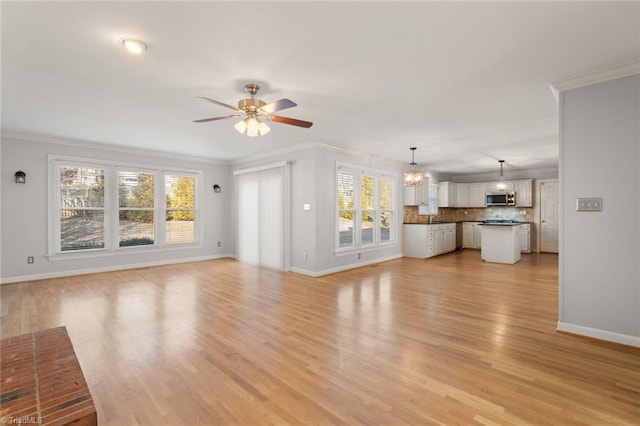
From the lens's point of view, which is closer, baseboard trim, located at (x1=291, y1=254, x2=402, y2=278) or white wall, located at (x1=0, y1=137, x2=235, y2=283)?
white wall, located at (x1=0, y1=137, x2=235, y2=283)

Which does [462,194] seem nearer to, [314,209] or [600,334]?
[314,209]

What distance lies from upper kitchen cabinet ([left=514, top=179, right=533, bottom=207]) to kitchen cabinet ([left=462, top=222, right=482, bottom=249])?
4.59 feet

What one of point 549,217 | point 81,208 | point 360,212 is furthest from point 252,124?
point 549,217

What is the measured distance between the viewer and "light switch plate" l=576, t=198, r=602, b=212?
2975mm

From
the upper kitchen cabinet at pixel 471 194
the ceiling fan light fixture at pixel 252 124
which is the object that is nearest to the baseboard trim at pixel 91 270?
the ceiling fan light fixture at pixel 252 124

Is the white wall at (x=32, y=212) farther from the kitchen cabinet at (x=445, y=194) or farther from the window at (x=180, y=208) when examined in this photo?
the kitchen cabinet at (x=445, y=194)

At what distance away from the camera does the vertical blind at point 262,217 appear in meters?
6.58

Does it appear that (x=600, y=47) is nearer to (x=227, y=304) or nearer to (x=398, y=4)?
(x=398, y=4)

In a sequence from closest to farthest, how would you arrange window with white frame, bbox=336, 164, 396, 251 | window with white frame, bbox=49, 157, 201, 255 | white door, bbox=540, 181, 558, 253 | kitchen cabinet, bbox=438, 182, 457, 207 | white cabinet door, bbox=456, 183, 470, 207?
window with white frame, bbox=49, 157, 201, 255 → window with white frame, bbox=336, 164, 396, 251 → white door, bbox=540, 181, 558, 253 → kitchen cabinet, bbox=438, 182, 457, 207 → white cabinet door, bbox=456, 183, 470, 207

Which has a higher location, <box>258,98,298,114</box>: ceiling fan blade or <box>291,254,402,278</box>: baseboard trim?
<box>258,98,298,114</box>: ceiling fan blade

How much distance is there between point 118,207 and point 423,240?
720cm

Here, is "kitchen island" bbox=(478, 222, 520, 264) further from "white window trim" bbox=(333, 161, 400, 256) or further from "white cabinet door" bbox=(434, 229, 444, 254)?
"white window trim" bbox=(333, 161, 400, 256)

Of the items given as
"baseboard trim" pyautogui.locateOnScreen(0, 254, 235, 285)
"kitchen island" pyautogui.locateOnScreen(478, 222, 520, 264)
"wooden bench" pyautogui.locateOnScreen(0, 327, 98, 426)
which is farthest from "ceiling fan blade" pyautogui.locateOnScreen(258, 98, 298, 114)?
"kitchen island" pyautogui.locateOnScreen(478, 222, 520, 264)

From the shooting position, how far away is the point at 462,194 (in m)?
10.4
